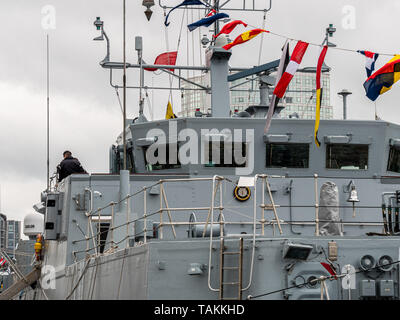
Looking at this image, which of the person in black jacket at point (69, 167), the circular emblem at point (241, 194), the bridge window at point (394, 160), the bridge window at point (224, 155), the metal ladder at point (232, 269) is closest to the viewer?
the metal ladder at point (232, 269)

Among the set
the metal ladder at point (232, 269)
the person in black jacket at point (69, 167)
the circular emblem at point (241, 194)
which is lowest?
the metal ladder at point (232, 269)

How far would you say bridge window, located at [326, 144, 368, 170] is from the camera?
45.8 ft

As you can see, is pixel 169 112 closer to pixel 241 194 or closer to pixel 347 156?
pixel 241 194

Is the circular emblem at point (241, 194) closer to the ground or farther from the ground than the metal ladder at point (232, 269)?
farther from the ground

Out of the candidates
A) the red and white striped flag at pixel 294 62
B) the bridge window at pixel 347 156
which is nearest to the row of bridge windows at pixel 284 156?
the bridge window at pixel 347 156

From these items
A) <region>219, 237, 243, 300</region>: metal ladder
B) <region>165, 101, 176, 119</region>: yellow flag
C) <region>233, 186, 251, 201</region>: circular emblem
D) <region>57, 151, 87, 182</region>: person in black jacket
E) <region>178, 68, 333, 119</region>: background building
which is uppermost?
<region>178, 68, 333, 119</region>: background building

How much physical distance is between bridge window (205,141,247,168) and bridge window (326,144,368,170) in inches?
61.8

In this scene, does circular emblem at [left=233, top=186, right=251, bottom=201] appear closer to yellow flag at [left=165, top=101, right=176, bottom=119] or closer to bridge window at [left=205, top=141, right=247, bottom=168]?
bridge window at [left=205, top=141, right=247, bottom=168]

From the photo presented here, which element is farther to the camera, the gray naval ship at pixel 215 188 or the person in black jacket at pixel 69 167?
the person in black jacket at pixel 69 167

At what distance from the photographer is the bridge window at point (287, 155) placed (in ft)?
45.5

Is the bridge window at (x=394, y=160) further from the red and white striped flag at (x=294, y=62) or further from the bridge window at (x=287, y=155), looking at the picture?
the red and white striped flag at (x=294, y=62)

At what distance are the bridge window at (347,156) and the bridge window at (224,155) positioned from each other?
5.15ft

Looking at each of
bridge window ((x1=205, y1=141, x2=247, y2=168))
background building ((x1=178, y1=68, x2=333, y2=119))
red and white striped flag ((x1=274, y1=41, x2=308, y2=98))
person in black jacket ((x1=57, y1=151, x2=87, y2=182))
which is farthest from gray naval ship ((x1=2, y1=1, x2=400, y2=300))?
background building ((x1=178, y1=68, x2=333, y2=119))
